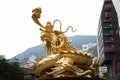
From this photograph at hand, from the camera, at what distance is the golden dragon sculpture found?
11.4 metres

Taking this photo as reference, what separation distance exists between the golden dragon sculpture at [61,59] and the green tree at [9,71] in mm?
22037

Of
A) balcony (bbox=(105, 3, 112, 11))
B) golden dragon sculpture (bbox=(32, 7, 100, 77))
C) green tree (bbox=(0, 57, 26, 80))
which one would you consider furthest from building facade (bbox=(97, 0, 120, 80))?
golden dragon sculpture (bbox=(32, 7, 100, 77))

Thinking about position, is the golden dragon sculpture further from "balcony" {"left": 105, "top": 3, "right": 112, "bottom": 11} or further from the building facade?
"balcony" {"left": 105, "top": 3, "right": 112, "bottom": 11}

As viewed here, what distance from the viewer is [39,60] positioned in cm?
1211

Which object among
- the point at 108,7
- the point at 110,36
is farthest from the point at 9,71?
the point at 108,7

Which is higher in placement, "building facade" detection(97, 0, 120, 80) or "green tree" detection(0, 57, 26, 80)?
"building facade" detection(97, 0, 120, 80)

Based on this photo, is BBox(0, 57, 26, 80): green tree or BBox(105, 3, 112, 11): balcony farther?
BBox(105, 3, 112, 11): balcony

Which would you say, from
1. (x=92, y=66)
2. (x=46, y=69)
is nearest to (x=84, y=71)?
(x=92, y=66)

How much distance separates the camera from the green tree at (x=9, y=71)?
3394 cm

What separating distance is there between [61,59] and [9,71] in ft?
77.4

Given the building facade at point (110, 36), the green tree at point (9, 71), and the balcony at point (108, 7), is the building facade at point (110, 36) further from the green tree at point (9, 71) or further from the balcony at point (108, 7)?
the green tree at point (9, 71)

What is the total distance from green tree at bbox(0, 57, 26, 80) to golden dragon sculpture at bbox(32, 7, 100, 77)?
72.3 feet

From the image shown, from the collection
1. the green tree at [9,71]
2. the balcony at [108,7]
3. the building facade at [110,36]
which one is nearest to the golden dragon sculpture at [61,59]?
the green tree at [9,71]

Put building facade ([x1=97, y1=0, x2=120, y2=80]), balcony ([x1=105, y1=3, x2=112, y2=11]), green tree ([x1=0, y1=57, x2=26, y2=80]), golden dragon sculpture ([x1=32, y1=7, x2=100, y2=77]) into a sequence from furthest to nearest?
balcony ([x1=105, y1=3, x2=112, y2=11]) → building facade ([x1=97, y1=0, x2=120, y2=80]) → green tree ([x1=0, y1=57, x2=26, y2=80]) → golden dragon sculpture ([x1=32, y1=7, x2=100, y2=77])
